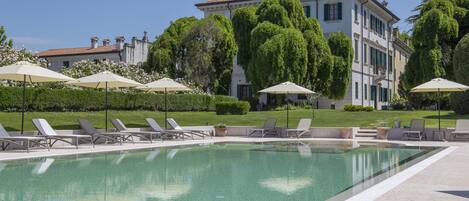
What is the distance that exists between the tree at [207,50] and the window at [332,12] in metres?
8.20

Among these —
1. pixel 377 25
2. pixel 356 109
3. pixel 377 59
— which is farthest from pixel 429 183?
pixel 377 25

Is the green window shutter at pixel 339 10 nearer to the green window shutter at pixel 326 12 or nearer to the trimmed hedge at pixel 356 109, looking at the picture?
the green window shutter at pixel 326 12

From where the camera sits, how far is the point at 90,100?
26828 mm

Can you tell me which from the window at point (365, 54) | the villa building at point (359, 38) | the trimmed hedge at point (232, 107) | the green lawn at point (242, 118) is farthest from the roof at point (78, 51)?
the green lawn at point (242, 118)

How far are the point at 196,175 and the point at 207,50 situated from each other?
1169 inches

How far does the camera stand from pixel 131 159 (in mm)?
14203

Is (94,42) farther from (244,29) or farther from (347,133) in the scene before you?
(347,133)

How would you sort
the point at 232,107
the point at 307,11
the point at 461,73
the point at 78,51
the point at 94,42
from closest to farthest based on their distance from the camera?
the point at 461,73
the point at 232,107
the point at 307,11
the point at 78,51
the point at 94,42

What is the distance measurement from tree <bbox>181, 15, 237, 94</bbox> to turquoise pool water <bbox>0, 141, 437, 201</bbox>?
23.4 meters

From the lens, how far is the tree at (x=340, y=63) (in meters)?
39.8

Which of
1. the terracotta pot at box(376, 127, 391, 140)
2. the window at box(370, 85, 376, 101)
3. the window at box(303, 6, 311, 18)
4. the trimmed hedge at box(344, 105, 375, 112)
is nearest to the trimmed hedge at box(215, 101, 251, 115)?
the trimmed hedge at box(344, 105, 375, 112)

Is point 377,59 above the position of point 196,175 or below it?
above

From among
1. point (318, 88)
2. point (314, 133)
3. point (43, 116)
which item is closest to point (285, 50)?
point (318, 88)

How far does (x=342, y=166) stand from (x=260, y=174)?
2578 millimetres
